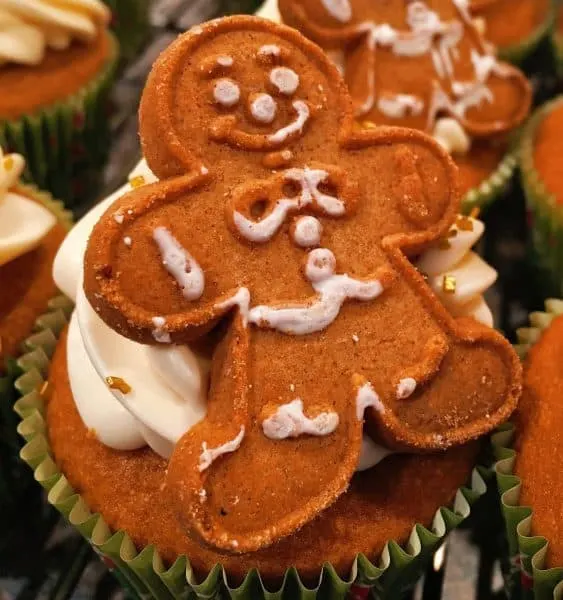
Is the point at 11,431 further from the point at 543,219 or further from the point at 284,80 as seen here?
the point at 543,219

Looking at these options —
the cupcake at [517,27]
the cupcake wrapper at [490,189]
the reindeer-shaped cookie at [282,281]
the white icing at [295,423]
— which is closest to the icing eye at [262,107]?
the reindeer-shaped cookie at [282,281]

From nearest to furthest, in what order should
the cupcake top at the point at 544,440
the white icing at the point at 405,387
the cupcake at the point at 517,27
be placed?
the white icing at the point at 405,387, the cupcake top at the point at 544,440, the cupcake at the point at 517,27

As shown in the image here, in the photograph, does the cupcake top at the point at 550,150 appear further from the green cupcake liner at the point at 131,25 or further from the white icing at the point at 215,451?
the green cupcake liner at the point at 131,25

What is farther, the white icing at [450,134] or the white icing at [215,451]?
the white icing at [450,134]

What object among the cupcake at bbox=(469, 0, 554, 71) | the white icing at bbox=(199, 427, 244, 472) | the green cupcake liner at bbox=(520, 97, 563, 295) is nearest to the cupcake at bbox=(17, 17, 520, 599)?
the white icing at bbox=(199, 427, 244, 472)

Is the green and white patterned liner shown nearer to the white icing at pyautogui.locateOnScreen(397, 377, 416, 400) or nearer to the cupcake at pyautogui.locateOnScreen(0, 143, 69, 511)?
the cupcake at pyautogui.locateOnScreen(0, 143, 69, 511)

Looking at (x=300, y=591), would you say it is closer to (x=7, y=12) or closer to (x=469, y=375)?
(x=469, y=375)

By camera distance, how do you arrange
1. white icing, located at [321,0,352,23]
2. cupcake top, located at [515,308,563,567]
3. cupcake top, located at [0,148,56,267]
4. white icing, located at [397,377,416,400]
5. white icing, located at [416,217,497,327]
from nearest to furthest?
white icing, located at [397,377,416,400] → cupcake top, located at [515,308,563,567] → white icing, located at [416,217,497,327] → cupcake top, located at [0,148,56,267] → white icing, located at [321,0,352,23]

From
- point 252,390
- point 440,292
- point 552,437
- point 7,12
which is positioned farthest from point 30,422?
point 7,12

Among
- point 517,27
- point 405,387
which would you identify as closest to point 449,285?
point 405,387
